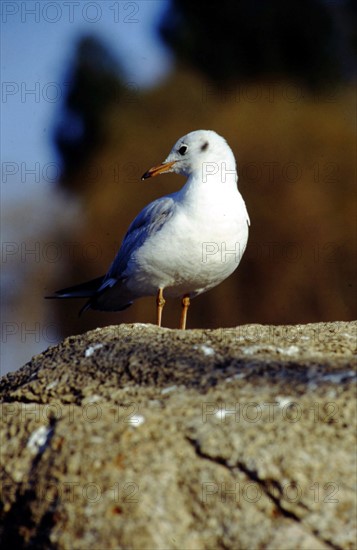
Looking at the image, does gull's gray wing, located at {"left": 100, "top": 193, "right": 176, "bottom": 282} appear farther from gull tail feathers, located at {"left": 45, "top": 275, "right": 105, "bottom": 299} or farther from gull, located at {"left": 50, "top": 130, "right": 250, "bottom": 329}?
gull tail feathers, located at {"left": 45, "top": 275, "right": 105, "bottom": 299}

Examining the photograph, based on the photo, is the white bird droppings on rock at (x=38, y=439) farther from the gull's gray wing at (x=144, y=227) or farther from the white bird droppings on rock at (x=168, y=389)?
the gull's gray wing at (x=144, y=227)

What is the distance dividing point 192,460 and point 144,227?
2553 mm

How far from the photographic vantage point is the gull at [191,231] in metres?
4.43

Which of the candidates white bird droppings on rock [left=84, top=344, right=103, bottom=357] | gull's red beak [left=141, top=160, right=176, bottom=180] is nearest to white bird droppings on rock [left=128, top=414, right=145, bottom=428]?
white bird droppings on rock [left=84, top=344, right=103, bottom=357]

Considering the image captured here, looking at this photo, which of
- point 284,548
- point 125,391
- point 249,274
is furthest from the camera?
point 249,274

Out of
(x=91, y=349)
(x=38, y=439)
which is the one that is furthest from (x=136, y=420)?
(x=91, y=349)

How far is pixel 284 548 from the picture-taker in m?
2.16

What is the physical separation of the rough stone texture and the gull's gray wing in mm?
1995

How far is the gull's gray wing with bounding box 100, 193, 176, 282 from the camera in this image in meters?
4.61

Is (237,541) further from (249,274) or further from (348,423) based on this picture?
(249,274)

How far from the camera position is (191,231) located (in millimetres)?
4410

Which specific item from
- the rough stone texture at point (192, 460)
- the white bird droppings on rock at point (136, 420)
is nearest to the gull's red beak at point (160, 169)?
the rough stone texture at point (192, 460)

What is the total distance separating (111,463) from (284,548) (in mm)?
503

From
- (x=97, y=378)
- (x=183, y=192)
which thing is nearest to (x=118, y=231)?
(x=183, y=192)
